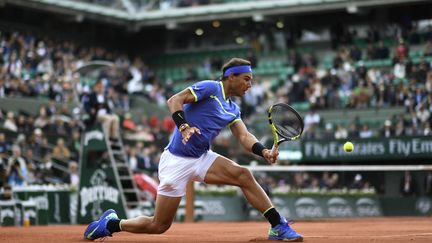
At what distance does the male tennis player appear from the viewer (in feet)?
32.7

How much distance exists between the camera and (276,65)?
36719mm

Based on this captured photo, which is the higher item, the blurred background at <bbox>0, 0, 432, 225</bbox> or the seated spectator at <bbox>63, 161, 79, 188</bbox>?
the blurred background at <bbox>0, 0, 432, 225</bbox>

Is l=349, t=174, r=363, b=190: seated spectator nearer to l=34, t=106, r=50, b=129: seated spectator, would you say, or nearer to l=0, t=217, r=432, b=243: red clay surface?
l=0, t=217, r=432, b=243: red clay surface

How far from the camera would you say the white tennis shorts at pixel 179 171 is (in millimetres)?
10031

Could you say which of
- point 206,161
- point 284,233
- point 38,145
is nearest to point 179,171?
point 206,161

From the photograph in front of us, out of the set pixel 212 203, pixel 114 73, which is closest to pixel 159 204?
pixel 212 203

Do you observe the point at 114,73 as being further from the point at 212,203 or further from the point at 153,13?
the point at 212,203

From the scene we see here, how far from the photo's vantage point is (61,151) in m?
25.6

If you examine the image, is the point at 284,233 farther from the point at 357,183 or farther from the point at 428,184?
the point at 357,183

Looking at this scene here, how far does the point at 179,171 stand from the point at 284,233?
4.34ft

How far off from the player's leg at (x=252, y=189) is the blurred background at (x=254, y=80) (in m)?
10.5

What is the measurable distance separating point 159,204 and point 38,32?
28721 mm

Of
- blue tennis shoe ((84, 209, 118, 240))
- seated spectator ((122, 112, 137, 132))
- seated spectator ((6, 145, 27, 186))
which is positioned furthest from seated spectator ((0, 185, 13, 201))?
blue tennis shoe ((84, 209, 118, 240))

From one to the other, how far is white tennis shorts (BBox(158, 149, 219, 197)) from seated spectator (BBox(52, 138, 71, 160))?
15.7m
